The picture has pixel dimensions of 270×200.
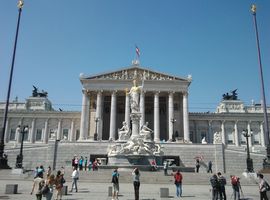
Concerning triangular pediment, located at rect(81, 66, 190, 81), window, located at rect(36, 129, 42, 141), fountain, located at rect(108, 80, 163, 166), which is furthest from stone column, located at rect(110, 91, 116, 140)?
fountain, located at rect(108, 80, 163, 166)

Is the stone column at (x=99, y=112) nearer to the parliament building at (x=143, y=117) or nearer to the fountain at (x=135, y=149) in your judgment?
the parliament building at (x=143, y=117)

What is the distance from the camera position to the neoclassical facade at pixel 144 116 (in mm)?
63594

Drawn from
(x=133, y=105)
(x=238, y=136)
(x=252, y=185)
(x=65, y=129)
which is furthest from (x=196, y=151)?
(x=65, y=129)

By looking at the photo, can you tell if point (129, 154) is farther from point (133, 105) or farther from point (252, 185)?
point (252, 185)

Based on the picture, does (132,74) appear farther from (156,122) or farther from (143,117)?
(156,122)

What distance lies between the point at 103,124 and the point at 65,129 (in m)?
12.1

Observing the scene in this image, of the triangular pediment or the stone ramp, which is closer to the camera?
the stone ramp

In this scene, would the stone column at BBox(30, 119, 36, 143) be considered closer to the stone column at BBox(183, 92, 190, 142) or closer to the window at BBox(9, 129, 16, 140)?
the window at BBox(9, 129, 16, 140)

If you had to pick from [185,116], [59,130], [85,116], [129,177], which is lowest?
[129,177]

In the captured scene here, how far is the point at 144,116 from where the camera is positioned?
64.9 m

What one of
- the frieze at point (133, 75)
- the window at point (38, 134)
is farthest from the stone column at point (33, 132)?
the frieze at point (133, 75)

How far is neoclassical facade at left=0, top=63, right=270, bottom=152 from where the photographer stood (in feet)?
209

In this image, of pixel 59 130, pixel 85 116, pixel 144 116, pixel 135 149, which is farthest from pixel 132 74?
pixel 135 149

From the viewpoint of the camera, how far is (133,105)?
33.1m
